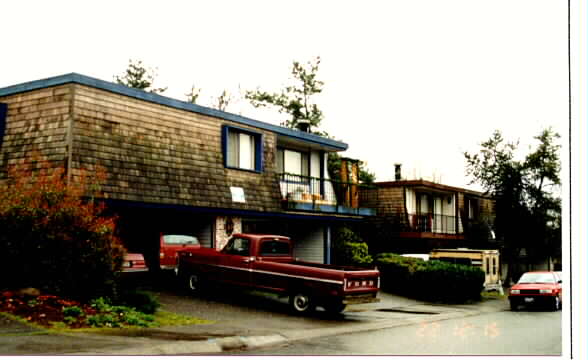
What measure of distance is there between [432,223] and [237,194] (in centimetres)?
1930

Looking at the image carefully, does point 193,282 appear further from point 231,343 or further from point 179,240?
point 231,343

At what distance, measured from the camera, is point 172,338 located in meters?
12.7

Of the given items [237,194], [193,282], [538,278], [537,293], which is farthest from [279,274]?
[538,278]

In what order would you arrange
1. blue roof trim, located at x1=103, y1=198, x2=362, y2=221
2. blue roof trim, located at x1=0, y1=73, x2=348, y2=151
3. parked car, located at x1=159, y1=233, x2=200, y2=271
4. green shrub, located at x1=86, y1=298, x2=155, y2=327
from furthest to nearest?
1. parked car, located at x1=159, y1=233, x2=200, y2=271
2. blue roof trim, located at x1=103, y1=198, x2=362, y2=221
3. blue roof trim, located at x1=0, y1=73, x2=348, y2=151
4. green shrub, located at x1=86, y1=298, x2=155, y2=327

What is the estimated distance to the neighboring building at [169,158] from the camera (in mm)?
18516

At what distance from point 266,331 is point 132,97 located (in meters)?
8.88

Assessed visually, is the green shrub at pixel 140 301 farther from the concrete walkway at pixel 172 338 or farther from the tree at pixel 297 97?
the tree at pixel 297 97

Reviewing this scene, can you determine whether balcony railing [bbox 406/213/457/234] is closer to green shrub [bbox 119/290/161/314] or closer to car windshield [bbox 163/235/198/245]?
car windshield [bbox 163/235/198/245]

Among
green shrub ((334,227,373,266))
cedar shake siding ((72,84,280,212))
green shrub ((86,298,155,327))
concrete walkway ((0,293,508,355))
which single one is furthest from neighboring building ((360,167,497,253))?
green shrub ((86,298,155,327))

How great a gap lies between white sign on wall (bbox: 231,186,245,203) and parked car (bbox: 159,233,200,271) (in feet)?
6.82

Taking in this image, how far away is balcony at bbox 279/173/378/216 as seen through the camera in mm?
25625

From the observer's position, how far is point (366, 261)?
27906 millimetres

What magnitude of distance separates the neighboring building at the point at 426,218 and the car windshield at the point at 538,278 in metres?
11.0

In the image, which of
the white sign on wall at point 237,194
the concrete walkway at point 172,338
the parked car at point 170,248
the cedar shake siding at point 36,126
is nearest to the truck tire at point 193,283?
the parked car at point 170,248
